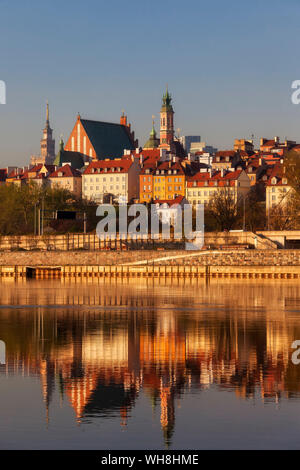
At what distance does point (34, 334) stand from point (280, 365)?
1084 cm

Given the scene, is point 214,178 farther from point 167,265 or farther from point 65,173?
point 167,265

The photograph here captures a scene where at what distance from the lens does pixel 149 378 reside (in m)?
22.3

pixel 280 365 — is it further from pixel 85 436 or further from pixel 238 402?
pixel 85 436

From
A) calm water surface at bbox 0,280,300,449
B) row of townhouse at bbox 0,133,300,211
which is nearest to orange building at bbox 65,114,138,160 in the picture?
row of townhouse at bbox 0,133,300,211

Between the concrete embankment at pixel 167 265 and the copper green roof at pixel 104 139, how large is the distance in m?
104

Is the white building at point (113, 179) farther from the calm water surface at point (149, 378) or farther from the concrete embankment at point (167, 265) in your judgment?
the calm water surface at point (149, 378)

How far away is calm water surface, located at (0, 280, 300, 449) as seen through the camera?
656 inches

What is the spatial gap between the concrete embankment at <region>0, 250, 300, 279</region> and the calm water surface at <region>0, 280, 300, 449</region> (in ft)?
117

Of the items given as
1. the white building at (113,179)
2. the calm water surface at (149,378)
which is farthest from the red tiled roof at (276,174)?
the calm water surface at (149,378)

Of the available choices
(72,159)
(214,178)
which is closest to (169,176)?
(214,178)

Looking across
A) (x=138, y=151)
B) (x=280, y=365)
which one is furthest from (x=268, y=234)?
(x=138, y=151)

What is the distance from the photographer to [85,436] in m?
16.4

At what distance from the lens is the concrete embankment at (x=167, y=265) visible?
258 ft
